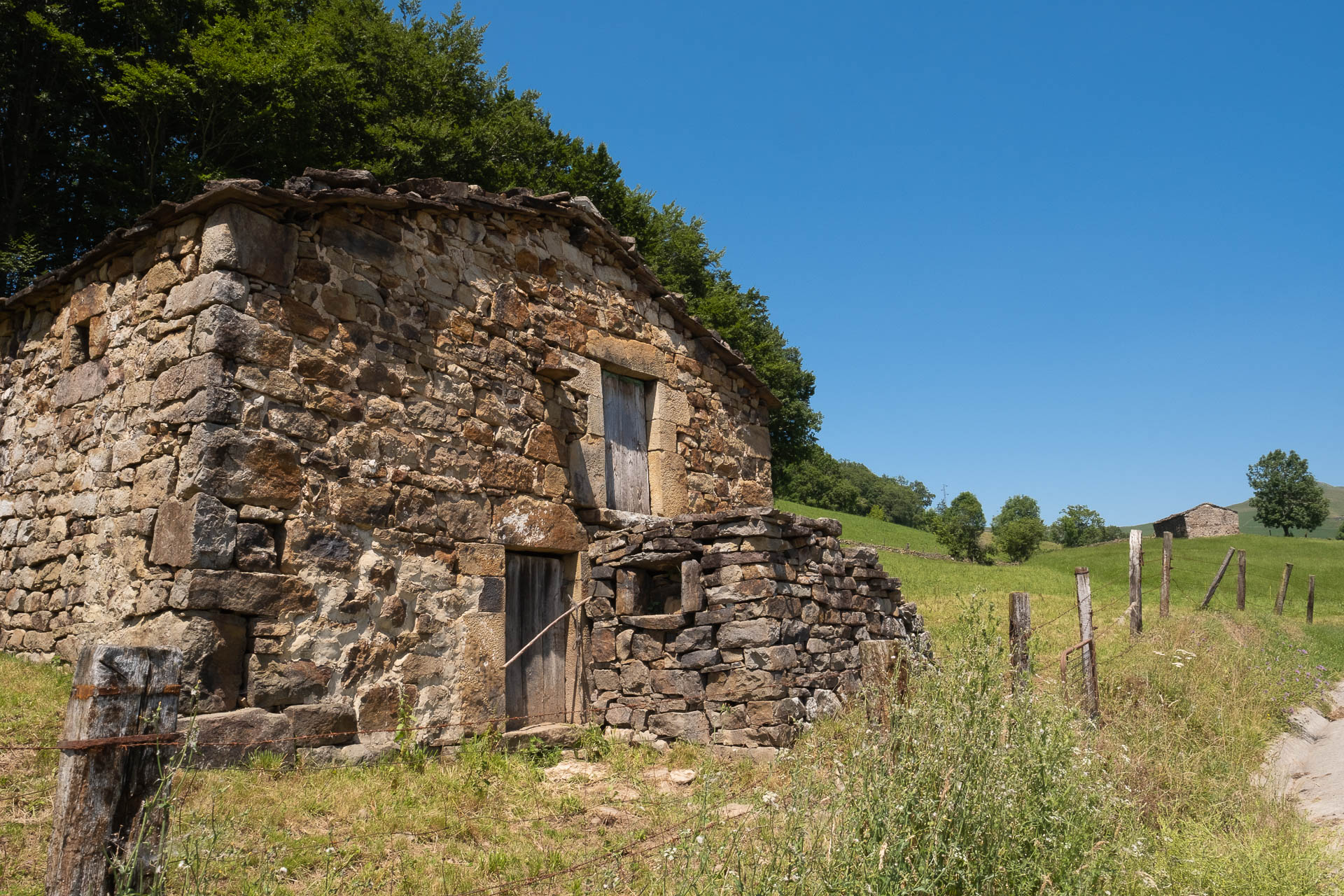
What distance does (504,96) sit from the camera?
64.1 feet

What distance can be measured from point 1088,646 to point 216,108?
15.1 m

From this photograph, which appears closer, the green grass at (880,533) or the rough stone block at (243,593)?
the rough stone block at (243,593)

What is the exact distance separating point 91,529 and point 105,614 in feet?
2.57

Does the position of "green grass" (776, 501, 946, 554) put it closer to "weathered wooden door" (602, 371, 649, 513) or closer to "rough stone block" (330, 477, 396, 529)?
"weathered wooden door" (602, 371, 649, 513)

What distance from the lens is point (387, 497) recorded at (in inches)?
255

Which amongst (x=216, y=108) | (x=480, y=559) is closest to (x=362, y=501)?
(x=480, y=559)

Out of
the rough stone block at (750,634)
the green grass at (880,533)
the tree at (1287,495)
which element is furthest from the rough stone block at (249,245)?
the tree at (1287,495)

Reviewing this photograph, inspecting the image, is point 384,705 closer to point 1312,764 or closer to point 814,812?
point 814,812

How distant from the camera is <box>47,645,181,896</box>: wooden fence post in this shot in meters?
2.57

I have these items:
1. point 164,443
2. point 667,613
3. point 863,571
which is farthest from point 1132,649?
point 164,443

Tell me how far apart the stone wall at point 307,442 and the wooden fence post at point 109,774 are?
8.53ft

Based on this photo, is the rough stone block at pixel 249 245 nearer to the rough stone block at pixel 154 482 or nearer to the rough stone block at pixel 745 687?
the rough stone block at pixel 154 482

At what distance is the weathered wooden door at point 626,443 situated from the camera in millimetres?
8852

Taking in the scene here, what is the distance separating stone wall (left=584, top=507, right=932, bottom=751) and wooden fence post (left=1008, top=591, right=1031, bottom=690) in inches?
37.1
